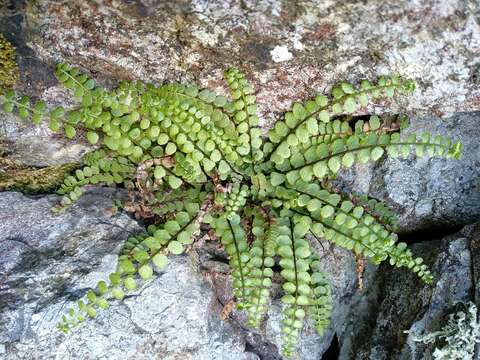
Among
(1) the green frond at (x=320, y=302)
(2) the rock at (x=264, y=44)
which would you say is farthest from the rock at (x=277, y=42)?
(1) the green frond at (x=320, y=302)

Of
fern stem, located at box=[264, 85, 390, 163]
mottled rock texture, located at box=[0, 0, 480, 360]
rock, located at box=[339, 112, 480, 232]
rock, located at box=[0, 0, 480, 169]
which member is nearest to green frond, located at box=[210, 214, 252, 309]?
mottled rock texture, located at box=[0, 0, 480, 360]

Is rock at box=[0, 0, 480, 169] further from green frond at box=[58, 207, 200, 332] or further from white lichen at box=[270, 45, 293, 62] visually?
green frond at box=[58, 207, 200, 332]

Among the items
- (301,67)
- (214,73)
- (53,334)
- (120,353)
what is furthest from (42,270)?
(301,67)

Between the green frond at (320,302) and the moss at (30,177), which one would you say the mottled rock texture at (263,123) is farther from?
the green frond at (320,302)

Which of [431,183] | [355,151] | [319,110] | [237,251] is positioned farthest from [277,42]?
[431,183]

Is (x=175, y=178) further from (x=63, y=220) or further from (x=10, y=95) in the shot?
(x=10, y=95)

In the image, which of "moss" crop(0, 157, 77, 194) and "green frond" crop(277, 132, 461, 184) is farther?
"moss" crop(0, 157, 77, 194)

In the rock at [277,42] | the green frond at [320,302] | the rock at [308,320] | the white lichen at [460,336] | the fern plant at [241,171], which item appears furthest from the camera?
the rock at [308,320]
